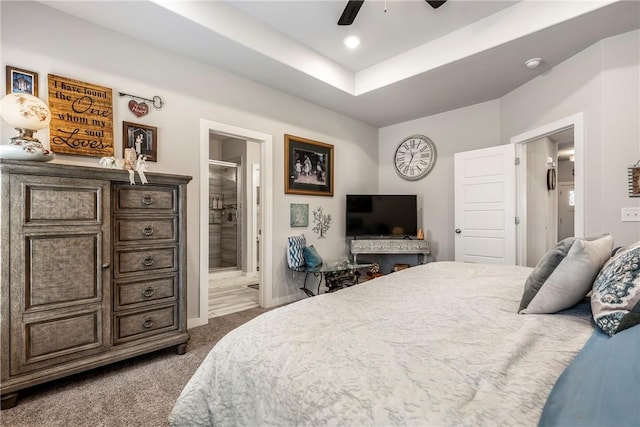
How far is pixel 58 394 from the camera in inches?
74.1

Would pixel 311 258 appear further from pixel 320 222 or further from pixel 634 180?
pixel 634 180

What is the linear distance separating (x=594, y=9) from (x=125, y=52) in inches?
150

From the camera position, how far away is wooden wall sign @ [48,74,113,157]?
7.59 feet

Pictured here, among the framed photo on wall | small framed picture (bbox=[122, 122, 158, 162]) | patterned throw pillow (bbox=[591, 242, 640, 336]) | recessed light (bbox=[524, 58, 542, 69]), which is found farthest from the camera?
the framed photo on wall

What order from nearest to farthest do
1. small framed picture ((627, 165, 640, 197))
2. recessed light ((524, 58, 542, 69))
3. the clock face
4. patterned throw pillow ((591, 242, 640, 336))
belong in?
patterned throw pillow ((591, 242, 640, 336))
small framed picture ((627, 165, 640, 197))
recessed light ((524, 58, 542, 69))
the clock face

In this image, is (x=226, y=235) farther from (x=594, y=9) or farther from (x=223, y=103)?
(x=594, y=9)

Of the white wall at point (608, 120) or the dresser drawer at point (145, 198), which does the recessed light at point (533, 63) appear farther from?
the dresser drawer at point (145, 198)

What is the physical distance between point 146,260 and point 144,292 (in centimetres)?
24

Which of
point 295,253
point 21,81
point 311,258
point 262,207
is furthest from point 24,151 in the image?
point 311,258

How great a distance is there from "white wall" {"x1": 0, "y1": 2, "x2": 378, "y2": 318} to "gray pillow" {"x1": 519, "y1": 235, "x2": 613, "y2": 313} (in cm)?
283

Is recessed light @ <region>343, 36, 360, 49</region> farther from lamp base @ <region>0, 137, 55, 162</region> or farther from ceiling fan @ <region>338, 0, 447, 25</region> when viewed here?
lamp base @ <region>0, 137, 55, 162</region>

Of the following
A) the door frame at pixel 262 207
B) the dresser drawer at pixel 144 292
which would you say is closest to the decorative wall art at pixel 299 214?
the door frame at pixel 262 207

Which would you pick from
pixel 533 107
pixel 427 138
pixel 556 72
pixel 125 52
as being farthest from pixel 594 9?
pixel 125 52

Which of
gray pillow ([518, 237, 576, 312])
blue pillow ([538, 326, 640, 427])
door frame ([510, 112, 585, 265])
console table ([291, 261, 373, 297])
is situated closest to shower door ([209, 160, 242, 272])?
console table ([291, 261, 373, 297])
